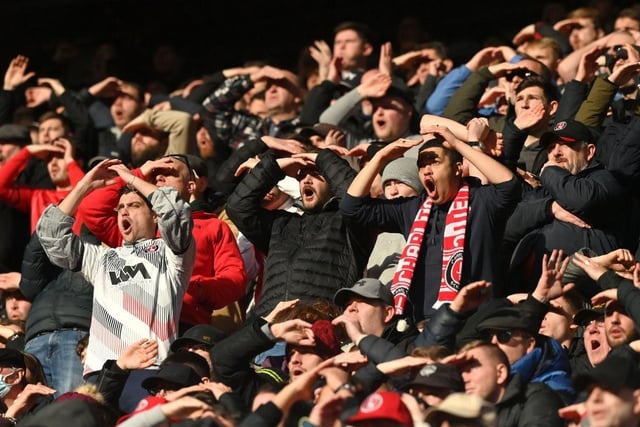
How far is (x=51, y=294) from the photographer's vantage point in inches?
507

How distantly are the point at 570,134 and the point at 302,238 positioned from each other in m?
1.83

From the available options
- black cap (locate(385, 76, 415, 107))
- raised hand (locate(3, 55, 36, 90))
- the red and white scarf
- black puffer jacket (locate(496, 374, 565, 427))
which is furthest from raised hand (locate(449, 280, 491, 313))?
raised hand (locate(3, 55, 36, 90))

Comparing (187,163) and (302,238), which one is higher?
(187,163)

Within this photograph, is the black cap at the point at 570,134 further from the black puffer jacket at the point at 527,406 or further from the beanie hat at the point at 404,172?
the black puffer jacket at the point at 527,406

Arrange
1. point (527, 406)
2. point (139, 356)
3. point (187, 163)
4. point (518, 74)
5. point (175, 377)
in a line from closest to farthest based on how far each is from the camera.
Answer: point (527, 406), point (175, 377), point (139, 356), point (187, 163), point (518, 74)

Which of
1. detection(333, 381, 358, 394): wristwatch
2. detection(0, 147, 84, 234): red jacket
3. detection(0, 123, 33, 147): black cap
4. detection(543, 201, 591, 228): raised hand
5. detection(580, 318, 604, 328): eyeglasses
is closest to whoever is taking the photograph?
detection(333, 381, 358, 394): wristwatch

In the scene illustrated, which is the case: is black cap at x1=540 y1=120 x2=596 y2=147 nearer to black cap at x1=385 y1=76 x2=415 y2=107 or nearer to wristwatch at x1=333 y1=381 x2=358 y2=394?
black cap at x1=385 y1=76 x2=415 y2=107

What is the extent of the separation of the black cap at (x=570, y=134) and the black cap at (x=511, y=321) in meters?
2.07

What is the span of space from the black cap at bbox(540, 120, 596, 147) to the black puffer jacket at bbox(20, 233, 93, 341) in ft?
10.3

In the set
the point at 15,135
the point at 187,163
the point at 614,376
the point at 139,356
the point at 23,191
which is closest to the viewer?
the point at 614,376

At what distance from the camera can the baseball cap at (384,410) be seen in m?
9.16

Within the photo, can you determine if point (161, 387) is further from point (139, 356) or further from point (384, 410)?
point (384, 410)

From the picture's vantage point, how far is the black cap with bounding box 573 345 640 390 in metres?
9.04

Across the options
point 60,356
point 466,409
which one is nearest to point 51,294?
point 60,356
